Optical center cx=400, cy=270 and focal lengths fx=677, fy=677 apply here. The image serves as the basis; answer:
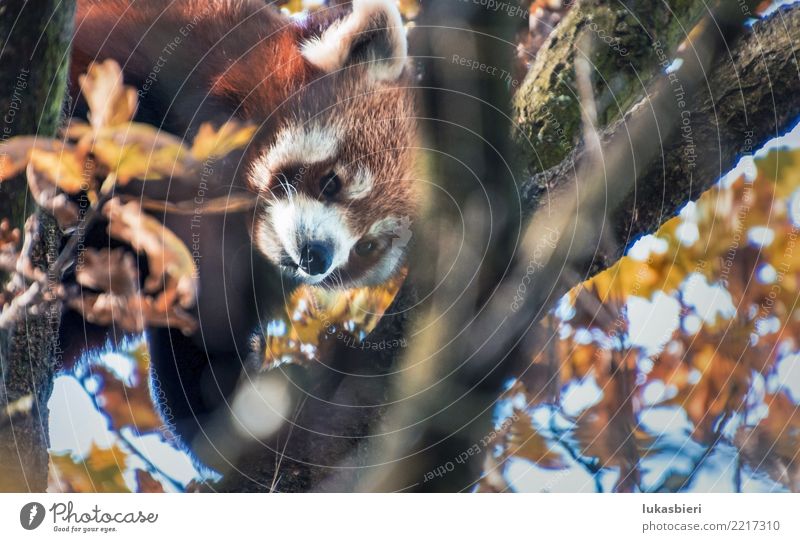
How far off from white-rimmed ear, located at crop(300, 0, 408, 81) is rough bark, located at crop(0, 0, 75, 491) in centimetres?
37

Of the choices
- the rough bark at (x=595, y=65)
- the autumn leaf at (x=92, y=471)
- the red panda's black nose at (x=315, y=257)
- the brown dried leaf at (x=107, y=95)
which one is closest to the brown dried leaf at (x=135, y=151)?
the brown dried leaf at (x=107, y=95)

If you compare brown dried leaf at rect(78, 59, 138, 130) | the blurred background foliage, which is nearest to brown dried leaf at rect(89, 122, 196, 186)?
brown dried leaf at rect(78, 59, 138, 130)

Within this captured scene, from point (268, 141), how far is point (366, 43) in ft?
0.72

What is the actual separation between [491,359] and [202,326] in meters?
0.45

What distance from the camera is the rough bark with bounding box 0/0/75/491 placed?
3.16 ft

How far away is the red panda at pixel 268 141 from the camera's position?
1059mm

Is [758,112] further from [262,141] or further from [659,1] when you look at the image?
[262,141]

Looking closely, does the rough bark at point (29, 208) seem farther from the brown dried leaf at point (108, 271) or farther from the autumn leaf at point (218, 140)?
the autumn leaf at point (218, 140)

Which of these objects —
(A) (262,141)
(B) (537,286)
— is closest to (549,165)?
(B) (537,286)

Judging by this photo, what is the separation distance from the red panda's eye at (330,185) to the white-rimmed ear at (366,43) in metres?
0.17

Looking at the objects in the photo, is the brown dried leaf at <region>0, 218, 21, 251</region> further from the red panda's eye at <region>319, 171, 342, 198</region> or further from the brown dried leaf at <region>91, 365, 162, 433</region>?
the red panda's eye at <region>319, 171, 342, 198</region>
